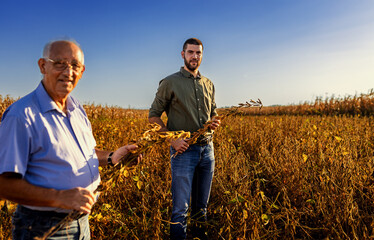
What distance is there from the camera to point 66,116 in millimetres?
1341

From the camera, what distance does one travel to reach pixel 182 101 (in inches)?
91.4

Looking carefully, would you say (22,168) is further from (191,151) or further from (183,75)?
(183,75)

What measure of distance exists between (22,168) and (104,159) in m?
0.59

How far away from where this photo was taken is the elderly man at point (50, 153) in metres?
1.03

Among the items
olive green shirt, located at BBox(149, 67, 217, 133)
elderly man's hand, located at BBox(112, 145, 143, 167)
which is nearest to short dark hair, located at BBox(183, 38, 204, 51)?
olive green shirt, located at BBox(149, 67, 217, 133)

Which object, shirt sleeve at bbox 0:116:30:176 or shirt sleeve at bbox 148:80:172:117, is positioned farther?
shirt sleeve at bbox 148:80:172:117

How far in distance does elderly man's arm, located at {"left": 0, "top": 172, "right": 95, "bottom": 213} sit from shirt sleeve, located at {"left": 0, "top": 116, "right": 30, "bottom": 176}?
5 cm

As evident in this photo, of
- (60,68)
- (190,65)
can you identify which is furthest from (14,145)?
(190,65)

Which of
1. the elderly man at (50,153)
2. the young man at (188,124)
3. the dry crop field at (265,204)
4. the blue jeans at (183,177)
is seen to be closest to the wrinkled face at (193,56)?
the young man at (188,124)

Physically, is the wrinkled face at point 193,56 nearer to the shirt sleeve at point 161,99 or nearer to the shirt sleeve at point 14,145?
the shirt sleeve at point 161,99

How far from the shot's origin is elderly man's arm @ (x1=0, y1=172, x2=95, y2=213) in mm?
1018

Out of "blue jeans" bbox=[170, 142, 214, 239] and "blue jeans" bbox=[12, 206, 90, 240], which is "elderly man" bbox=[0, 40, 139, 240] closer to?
"blue jeans" bbox=[12, 206, 90, 240]

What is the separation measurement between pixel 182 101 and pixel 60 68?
1.26 m

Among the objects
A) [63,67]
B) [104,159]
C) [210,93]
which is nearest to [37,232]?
[104,159]
